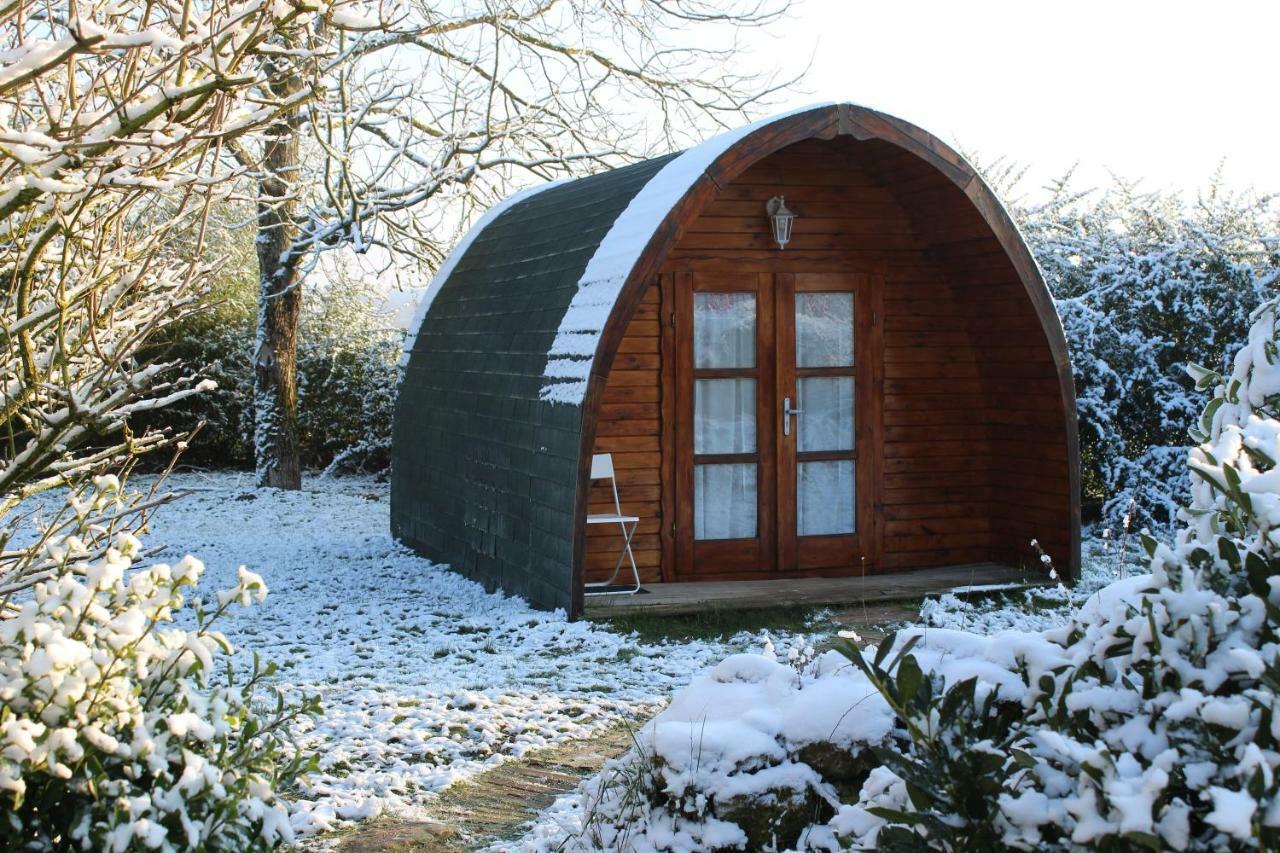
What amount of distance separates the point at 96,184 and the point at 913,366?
6.71 metres

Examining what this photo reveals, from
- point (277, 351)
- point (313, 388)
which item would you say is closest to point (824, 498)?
point (277, 351)

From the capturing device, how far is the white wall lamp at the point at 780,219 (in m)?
8.27

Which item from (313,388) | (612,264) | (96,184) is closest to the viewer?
(96,184)

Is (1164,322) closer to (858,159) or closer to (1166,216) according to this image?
(1166,216)

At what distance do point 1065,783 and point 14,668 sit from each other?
6.74ft

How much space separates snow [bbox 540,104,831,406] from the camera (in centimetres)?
701

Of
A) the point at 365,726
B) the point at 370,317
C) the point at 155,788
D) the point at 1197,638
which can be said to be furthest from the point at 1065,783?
the point at 370,317

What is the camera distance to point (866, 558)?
344 inches

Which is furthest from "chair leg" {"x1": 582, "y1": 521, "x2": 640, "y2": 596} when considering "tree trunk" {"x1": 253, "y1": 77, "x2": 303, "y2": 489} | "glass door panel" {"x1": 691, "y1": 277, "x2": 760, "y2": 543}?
"tree trunk" {"x1": 253, "y1": 77, "x2": 303, "y2": 489}

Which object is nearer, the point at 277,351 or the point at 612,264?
the point at 612,264

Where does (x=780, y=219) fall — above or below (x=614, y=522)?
above

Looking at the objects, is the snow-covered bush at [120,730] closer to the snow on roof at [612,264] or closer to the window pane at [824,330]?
the snow on roof at [612,264]

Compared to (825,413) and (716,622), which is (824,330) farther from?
(716,622)

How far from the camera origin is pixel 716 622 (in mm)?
7391
